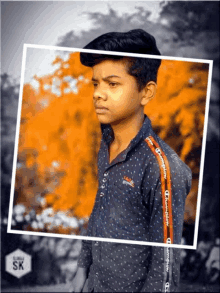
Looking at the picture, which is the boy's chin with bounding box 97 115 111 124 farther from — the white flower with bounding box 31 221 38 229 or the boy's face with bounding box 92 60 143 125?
the white flower with bounding box 31 221 38 229

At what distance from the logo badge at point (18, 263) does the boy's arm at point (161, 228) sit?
71 centimetres

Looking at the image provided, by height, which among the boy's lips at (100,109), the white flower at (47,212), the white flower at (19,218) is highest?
the boy's lips at (100,109)

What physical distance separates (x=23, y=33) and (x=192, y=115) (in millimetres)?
886

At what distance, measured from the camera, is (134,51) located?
1.46m

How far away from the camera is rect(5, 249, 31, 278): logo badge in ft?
6.36

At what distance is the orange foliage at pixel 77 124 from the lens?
1546mm

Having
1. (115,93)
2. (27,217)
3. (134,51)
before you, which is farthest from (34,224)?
(134,51)

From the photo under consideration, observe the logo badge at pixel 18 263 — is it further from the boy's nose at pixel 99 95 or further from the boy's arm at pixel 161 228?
the boy's nose at pixel 99 95

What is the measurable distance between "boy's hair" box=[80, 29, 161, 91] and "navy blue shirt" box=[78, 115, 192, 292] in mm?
194

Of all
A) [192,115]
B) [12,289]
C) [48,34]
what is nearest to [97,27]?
[48,34]

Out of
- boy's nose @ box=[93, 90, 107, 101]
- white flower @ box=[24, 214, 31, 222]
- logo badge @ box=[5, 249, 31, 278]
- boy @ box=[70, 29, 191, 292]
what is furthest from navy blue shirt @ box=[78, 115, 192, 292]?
logo badge @ box=[5, 249, 31, 278]

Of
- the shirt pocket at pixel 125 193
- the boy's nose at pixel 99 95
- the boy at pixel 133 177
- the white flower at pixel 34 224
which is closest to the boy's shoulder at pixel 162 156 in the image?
the boy at pixel 133 177

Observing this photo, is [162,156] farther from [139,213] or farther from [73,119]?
[73,119]

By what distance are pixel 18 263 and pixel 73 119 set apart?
34.5 inches
